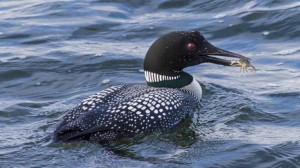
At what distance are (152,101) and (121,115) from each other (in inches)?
13.8

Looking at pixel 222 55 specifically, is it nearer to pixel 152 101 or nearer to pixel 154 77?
pixel 154 77

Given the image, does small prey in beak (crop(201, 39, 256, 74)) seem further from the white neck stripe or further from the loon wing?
the loon wing

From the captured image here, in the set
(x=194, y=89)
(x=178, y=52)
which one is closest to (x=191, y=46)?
(x=178, y=52)

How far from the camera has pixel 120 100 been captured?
716 cm

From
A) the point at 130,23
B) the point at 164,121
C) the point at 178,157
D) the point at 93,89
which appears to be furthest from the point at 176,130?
the point at 130,23

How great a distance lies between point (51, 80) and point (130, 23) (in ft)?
7.67

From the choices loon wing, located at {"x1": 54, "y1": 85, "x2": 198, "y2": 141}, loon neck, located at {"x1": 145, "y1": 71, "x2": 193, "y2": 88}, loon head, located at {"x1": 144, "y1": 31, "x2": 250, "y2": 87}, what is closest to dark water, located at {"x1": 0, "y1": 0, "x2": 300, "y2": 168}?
loon wing, located at {"x1": 54, "y1": 85, "x2": 198, "y2": 141}

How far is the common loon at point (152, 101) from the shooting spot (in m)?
6.90

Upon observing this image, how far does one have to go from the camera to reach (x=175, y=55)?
26.1ft

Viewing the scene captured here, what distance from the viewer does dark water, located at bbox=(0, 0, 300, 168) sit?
678 centimetres

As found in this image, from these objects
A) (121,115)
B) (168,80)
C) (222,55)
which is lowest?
(121,115)

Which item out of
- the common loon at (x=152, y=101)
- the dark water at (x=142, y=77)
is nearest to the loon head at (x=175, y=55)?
the common loon at (x=152, y=101)

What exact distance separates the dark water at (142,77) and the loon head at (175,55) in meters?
0.44

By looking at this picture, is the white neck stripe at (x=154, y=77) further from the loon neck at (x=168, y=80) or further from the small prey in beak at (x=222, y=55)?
the small prey in beak at (x=222, y=55)
